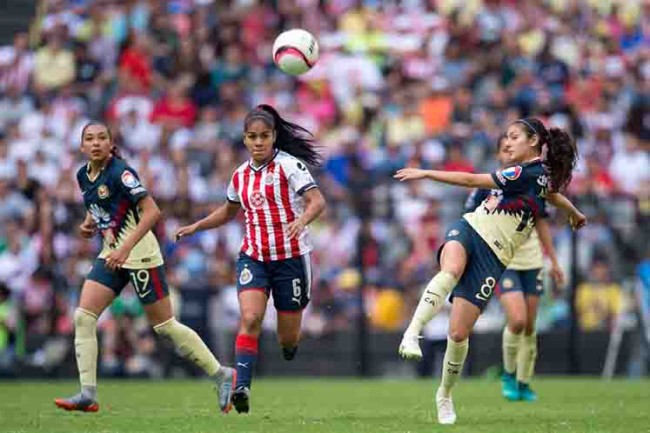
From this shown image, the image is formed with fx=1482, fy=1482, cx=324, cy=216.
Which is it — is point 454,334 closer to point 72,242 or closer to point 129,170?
point 129,170

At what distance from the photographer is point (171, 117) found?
20.9 metres

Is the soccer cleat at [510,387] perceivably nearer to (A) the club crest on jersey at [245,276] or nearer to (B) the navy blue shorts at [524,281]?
(B) the navy blue shorts at [524,281]

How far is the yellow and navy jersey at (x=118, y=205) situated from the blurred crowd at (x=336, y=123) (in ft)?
22.0

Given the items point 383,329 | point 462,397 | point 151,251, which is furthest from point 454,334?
point 383,329

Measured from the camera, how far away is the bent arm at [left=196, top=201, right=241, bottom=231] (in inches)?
432

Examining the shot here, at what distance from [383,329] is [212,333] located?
2118 millimetres

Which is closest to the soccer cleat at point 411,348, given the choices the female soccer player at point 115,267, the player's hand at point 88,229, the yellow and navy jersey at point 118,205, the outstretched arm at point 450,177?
the outstretched arm at point 450,177

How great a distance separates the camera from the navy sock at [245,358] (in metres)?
10.3

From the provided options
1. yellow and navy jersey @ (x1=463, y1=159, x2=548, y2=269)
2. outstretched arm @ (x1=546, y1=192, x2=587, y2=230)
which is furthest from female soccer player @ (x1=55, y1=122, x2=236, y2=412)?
outstretched arm @ (x1=546, y1=192, x2=587, y2=230)

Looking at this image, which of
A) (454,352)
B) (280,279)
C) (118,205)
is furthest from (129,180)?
(454,352)

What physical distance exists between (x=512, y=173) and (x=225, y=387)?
9.18 feet

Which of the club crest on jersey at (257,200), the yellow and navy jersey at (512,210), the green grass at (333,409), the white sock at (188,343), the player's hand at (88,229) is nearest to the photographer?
the green grass at (333,409)

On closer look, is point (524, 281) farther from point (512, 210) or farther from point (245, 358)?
point (245, 358)

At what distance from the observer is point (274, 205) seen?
10.6 meters
